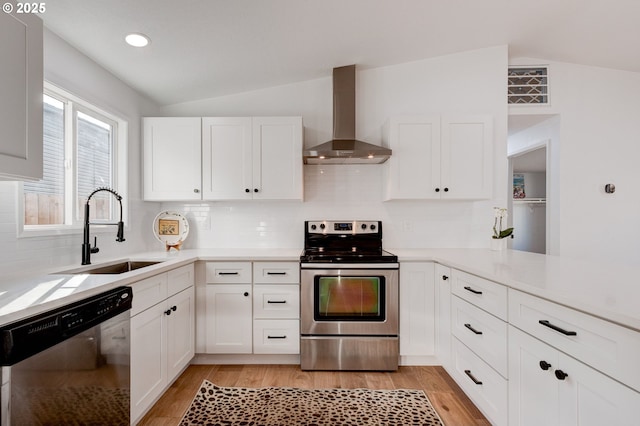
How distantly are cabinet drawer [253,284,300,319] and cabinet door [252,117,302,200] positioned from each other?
84 centimetres

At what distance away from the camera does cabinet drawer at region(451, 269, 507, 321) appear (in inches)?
61.4

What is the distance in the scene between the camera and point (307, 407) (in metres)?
1.96

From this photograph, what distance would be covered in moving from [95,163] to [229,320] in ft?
5.37

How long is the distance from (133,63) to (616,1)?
3.62 m

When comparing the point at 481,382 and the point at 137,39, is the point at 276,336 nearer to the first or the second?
the point at 481,382

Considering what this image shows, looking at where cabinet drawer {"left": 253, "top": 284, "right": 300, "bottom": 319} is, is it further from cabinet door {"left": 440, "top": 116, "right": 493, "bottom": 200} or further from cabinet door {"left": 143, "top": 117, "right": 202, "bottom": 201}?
cabinet door {"left": 440, "top": 116, "right": 493, "bottom": 200}

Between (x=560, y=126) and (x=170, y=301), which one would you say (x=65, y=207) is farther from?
(x=560, y=126)

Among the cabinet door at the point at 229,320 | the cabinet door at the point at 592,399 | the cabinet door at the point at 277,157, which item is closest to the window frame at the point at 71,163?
the cabinet door at the point at 229,320

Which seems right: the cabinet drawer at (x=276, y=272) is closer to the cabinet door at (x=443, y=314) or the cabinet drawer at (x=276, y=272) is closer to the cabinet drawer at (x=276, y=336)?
the cabinet drawer at (x=276, y=336)

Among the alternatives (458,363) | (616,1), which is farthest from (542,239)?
(458,363)

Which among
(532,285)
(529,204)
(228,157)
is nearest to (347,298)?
(532,285)

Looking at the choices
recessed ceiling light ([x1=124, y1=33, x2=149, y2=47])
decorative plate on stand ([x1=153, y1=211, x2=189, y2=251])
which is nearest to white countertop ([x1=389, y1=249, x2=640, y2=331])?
decorative plate on stand ([x1=153, y1=211, x2=189, y2=251])

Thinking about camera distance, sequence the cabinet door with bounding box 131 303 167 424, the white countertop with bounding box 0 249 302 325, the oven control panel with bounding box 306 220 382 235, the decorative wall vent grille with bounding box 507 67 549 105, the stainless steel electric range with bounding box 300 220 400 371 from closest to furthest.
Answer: the white countertop with bounding box 0 249 302 325
the cabinet door with bounding box 131 303 167 424
the stainless steel electric range with bounding box 300 220 400 371
the oven control panel with bounding box 306 220 382 235
the decorative wall vent grille with bounding box 507 67 549 105

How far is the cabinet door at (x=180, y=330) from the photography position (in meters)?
2.07
